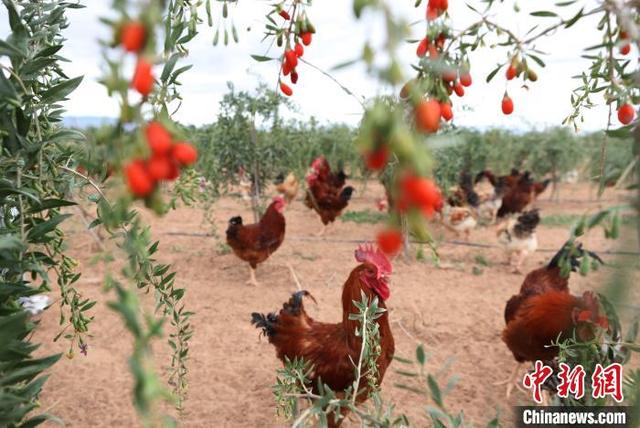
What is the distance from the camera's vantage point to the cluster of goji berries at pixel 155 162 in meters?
0.42

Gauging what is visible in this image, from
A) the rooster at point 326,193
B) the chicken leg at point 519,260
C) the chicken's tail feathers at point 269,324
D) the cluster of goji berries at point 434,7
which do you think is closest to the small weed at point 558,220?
the chicken leg at point 519,260

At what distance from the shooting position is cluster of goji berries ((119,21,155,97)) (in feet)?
1.36

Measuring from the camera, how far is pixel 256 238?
6062 millimetres

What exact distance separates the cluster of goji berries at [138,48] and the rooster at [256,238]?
5659 millimetres

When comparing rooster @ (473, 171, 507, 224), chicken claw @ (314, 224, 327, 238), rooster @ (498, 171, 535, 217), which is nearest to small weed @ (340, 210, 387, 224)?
chicken claw @ (314, 224, 327, 238)

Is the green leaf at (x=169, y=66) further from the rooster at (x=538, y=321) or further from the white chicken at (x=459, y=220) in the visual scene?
the white chicken at (x=459, y=220)

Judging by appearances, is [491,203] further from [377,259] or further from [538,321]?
[377,259]

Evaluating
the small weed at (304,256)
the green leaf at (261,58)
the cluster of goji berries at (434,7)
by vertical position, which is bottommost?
the small weed at (304,256)

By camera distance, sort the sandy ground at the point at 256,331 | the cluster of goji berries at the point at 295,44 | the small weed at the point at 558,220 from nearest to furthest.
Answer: the cluster of goji berries at the point at 295,44 < the sandy ground at the point at 256,331 < the small weed at the point at 558,220

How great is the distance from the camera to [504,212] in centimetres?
908

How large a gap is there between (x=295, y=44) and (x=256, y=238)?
507 cm

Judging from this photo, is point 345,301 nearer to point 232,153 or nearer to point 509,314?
point 509,314

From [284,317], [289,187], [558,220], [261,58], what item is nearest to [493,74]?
[261,58]

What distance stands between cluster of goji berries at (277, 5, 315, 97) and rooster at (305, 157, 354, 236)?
7.27 metres
